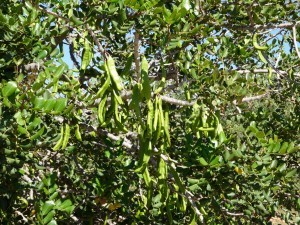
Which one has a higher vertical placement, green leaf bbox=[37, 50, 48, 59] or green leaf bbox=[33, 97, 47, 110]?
green leaf bbox=[37, 50, 48, 59]

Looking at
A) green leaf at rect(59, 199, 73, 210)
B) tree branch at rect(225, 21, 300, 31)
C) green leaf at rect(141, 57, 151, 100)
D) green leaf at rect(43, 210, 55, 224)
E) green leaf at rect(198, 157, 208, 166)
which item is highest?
tree branch at rect(225, 21, 300, 31)

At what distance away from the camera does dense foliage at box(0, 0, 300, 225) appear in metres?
1.64

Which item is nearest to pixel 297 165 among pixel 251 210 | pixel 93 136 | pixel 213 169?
pixel 251 210

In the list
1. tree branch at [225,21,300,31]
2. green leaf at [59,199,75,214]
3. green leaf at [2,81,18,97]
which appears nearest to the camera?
green leaf at [2,81,18,97]

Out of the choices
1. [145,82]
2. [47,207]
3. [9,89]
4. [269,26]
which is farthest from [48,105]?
[269,26]

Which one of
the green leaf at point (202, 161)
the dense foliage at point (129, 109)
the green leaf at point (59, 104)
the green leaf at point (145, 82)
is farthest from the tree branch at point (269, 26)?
the green leaf at point (59, 104)

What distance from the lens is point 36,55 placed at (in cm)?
192

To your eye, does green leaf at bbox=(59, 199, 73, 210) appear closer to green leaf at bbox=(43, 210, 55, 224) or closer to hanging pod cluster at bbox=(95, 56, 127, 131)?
green leaf at bbox=(43, 210, 55, 224)

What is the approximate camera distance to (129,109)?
1854mm

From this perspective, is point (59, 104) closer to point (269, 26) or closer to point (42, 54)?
point (42, 54)

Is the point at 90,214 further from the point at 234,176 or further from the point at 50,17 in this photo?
the point at 50,17

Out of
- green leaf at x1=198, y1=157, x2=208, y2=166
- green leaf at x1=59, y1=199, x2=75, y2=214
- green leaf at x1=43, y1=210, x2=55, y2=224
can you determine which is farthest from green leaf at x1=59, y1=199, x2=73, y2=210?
Answer: green leaf at x1=198, y1=157, x2=208, y2=166

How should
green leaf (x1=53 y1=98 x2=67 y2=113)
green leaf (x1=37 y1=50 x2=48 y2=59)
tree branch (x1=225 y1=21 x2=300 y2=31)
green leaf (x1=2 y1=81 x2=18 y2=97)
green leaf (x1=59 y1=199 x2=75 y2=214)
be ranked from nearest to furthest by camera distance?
green leaf (x1=2 y1=81 x2=18 y2=97) → green leaf (x1=53 y1=98 x2=67 y2=113) → green leaf (x1=37 y1=50 x2=48 y2=59) → green leaf (x1=59 y1=199 x2=75 y2=214) → tree branch (x1=225 y1=21 x2=300 y2=31)

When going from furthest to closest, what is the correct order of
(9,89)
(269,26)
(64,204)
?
(269,26) → (64,204) → (9,89)
